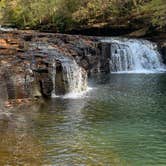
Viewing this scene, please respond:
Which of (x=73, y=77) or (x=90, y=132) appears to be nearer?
(x=90, y=132)

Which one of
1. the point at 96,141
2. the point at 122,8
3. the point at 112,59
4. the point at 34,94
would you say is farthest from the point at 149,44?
the point at 96,141

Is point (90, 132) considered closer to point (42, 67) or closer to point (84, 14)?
point (42, 67)

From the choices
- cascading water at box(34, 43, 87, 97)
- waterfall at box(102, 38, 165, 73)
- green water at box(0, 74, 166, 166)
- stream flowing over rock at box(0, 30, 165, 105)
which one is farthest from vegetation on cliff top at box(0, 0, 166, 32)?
green water at box(0, 74, 166, 166)

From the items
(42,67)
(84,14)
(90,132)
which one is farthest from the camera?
(84,14)

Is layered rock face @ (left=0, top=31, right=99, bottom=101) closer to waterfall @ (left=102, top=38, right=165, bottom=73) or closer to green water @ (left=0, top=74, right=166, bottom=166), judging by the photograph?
green water @ (left=0, top=74, right=166, bottom=166)

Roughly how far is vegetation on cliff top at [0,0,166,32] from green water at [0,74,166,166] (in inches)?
705

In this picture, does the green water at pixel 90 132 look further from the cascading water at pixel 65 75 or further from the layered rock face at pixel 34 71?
the cascading water at pixel 65 75

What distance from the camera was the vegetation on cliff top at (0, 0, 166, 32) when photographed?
4253 cm

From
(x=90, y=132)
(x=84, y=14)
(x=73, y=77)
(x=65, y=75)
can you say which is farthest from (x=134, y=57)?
(x=90, y=132)

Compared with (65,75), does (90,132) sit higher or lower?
lower

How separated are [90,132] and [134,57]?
22.5 m

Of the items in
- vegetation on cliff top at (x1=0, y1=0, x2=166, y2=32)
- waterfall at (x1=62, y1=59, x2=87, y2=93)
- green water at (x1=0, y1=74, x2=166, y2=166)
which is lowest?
green water at (x1=0, y1=74, x2=166, y2=166)

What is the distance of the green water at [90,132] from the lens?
463 inches

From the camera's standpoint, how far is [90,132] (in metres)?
14.4
